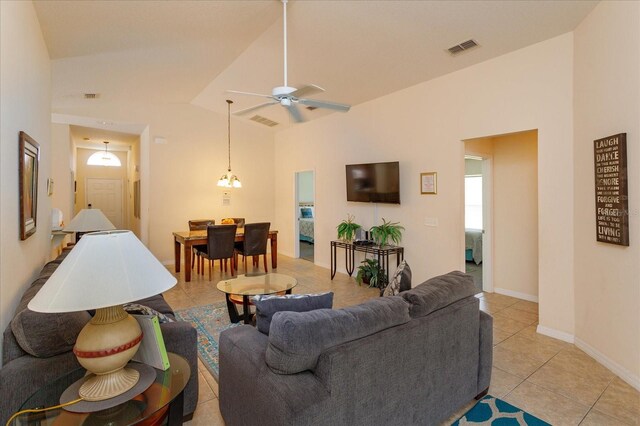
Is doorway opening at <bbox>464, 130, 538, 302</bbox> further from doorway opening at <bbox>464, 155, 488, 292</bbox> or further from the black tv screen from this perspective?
doorway opening at <bbox>464, 155, 488, 292</bbox>

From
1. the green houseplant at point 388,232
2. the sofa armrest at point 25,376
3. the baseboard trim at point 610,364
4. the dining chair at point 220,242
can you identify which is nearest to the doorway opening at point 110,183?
the dining chair at point 220,242

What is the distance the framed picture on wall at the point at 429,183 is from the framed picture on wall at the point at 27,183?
14.2 ft

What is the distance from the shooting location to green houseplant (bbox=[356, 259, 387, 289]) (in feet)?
16.2

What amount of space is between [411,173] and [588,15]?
253 cm

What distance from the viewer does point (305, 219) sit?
952 centimetres

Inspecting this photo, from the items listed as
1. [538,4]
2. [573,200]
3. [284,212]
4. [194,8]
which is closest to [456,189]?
[573,200]

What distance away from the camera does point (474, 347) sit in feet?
7.08

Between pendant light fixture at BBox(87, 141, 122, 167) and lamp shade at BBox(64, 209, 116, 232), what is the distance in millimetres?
6543

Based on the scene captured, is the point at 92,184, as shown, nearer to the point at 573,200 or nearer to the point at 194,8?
the point at 194,8

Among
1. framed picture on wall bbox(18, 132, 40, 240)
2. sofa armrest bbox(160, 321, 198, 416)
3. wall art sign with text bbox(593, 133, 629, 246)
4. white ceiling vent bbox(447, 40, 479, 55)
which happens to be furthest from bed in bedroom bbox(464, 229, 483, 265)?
framed picture on wall bbox(18, 132, 40, 240)

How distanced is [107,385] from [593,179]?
3829mm

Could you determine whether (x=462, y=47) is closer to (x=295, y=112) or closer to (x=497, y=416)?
(x=295, y=112)

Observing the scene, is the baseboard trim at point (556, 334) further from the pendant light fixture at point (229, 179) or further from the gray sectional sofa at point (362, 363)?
the pendant light fixture at point (229, 179)

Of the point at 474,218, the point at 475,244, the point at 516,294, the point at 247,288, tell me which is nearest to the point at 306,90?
the point at 247,288
